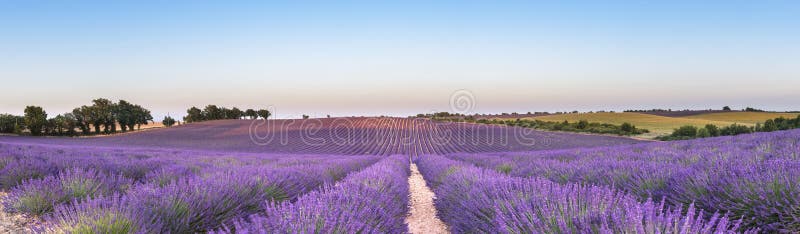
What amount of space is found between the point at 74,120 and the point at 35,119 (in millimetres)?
4407

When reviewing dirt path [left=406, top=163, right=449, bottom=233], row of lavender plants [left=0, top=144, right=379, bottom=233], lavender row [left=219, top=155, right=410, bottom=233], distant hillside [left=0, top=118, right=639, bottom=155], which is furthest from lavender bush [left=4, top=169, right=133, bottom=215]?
distant hillside [left=0, top=118, right=639, bottom=155]

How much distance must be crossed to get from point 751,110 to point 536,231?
291 ft

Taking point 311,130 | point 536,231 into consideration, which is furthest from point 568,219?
point 311,130

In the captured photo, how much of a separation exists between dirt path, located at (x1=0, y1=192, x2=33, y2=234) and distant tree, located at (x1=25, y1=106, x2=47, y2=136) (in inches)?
2797

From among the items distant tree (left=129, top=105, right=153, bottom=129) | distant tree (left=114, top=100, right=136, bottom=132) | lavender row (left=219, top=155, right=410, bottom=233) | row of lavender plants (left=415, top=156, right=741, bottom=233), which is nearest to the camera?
row of lavender plants (left=415, top=156, right=741, bottom=233)

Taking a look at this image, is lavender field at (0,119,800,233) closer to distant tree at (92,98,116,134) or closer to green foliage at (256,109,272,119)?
distant tree at (92,98,116,134)

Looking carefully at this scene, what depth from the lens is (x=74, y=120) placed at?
58438 millimetres

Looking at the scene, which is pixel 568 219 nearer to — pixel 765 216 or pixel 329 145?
pixel 765 216

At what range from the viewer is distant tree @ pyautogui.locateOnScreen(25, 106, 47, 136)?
54.7 metres

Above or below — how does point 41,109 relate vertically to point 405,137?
above

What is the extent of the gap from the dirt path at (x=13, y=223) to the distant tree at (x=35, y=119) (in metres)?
71.0

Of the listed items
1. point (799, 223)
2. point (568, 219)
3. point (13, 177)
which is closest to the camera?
point (568, 219)

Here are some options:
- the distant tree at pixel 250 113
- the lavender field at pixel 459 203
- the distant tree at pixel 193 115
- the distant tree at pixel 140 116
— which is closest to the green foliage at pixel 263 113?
the distant tree at pixel 250 113

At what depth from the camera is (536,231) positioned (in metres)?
1.88
